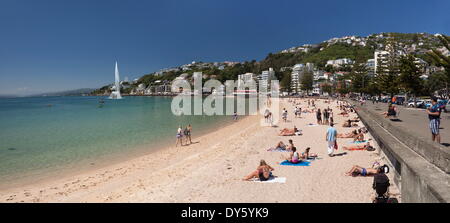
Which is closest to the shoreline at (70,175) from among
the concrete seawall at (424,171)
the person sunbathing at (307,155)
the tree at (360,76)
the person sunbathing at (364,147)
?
the person sunbathing at (307,155)

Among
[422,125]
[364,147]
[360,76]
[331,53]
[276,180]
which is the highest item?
[331,53]

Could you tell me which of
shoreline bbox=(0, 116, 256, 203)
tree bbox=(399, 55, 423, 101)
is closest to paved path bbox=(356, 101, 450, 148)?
tree bbox=(399, 55, 423, 101)

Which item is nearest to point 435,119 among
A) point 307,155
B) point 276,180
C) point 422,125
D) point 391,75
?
point 307,155

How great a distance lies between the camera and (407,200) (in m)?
3.77

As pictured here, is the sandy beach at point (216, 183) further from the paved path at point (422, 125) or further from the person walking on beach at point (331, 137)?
the paved path at point (422, 125)

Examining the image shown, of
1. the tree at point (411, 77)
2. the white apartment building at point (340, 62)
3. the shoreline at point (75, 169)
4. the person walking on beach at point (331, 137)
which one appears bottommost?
the shoreline at point (75, 169)

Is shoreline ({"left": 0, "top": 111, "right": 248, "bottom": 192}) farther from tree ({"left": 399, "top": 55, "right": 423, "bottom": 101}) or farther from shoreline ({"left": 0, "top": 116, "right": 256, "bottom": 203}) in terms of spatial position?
tree ({"left": 399, "top": 55, "right": 423, "bottom": 101})

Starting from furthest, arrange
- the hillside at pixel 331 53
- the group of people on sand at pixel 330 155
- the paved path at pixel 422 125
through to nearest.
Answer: the hillside at pixel 331 53, the paved path at pixel 422 125, the group of people on sand at pixel 330 155

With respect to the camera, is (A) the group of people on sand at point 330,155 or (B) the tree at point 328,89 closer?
(A) the group of people on sand at point 330,155

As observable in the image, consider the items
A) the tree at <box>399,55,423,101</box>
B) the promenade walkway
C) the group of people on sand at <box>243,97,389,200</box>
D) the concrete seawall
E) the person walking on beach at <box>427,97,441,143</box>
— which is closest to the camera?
the concrete seawall

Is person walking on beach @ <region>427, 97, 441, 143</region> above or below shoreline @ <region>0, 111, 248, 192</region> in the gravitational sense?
above

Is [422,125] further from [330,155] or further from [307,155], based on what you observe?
[307,155]
